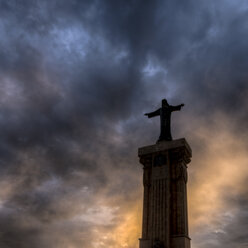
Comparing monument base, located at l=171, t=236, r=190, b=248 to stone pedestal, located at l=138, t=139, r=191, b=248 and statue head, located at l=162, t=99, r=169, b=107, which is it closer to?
stone pedestal, located at l=138, t=139, r=191, b=248

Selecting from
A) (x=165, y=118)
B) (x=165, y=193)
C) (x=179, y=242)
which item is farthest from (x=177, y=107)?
(x=179, y=242)

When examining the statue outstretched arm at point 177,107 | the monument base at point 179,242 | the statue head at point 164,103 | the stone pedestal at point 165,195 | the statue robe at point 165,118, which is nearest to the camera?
the monument base at point 179,242

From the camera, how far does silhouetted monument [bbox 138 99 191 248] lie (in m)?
25.0

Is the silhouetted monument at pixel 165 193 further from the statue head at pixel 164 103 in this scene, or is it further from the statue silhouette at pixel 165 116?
the statue head at pixel 164 103

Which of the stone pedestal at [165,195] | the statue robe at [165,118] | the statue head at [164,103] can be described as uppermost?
the statue head at [164,103]

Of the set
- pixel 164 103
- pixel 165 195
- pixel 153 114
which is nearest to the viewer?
pixel 165 195

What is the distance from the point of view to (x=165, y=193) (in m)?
26.9

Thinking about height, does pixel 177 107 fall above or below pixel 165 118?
above

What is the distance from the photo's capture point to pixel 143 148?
30297 mm

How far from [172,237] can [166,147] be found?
26.2 feet

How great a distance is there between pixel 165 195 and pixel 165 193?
178 millimetres

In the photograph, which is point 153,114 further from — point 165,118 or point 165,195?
point 165,195

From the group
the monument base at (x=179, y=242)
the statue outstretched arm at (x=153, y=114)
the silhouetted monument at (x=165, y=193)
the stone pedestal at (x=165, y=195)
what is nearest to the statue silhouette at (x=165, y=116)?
the statue outstretched arm at (x=153, y=114)

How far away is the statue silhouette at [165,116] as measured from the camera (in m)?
31.1
